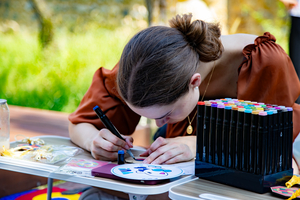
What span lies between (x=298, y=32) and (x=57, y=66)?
10.8 feet

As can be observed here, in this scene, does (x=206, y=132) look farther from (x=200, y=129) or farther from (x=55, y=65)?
(x=55, y=65)

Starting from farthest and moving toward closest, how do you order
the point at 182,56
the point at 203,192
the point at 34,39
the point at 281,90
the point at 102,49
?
the point at 34,39
the point at 102,49
the point at 281,90
the point at 182,56
the point at 203,192

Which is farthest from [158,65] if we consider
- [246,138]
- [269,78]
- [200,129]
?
[269,78]

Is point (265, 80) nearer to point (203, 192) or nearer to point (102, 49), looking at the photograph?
point (203, 192)

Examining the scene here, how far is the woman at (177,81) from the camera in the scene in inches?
38.7

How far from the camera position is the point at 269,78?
115 centimetres

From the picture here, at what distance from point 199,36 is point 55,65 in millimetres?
3920

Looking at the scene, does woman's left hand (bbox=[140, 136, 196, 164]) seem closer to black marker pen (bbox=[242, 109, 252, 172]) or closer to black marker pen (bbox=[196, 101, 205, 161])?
black marker pen (bbox=[196, 101, 205, 161])

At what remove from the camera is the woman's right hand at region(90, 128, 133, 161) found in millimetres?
1098

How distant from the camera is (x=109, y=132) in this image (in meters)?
1.17

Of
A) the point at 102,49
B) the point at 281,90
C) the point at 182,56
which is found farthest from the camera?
the point at 102,49

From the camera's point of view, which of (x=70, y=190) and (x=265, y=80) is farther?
(x=70, y=190)

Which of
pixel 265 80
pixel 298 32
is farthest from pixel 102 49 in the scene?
pixel 265 80

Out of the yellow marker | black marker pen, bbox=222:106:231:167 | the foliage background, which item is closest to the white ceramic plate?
black marker pen, bbox=222:106:231:167
